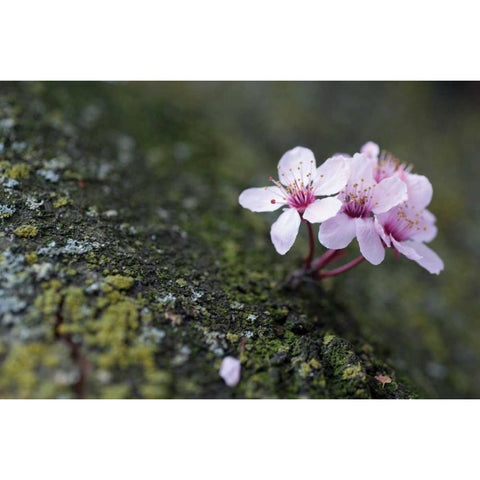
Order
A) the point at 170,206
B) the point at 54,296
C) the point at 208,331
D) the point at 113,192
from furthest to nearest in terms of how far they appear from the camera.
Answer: the point at 170,206
the point at 113,192
the point at 208,331
the point at 54,296

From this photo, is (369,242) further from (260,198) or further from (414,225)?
(260,198)

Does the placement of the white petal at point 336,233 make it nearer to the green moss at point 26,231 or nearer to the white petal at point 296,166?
the white petal at point 296,166

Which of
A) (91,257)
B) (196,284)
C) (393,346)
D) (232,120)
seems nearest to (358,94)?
(232,120)

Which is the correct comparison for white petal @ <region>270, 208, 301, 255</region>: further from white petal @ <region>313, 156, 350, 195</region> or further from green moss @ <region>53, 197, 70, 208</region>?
green moss @ <region>53, 197, 70, 208</region>

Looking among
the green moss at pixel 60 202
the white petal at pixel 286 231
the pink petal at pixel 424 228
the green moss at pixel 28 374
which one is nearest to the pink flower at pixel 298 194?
the white petal at pixel 286 231

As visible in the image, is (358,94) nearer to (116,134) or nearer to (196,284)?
(116,134)

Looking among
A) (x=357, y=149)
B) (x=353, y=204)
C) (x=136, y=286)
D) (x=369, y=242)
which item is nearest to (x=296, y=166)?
(x=353, y=204)

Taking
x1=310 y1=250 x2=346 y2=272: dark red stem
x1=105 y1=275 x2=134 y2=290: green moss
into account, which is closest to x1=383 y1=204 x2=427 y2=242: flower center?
x1=310 y1=250 x2=346 y2=272: dark red stem
